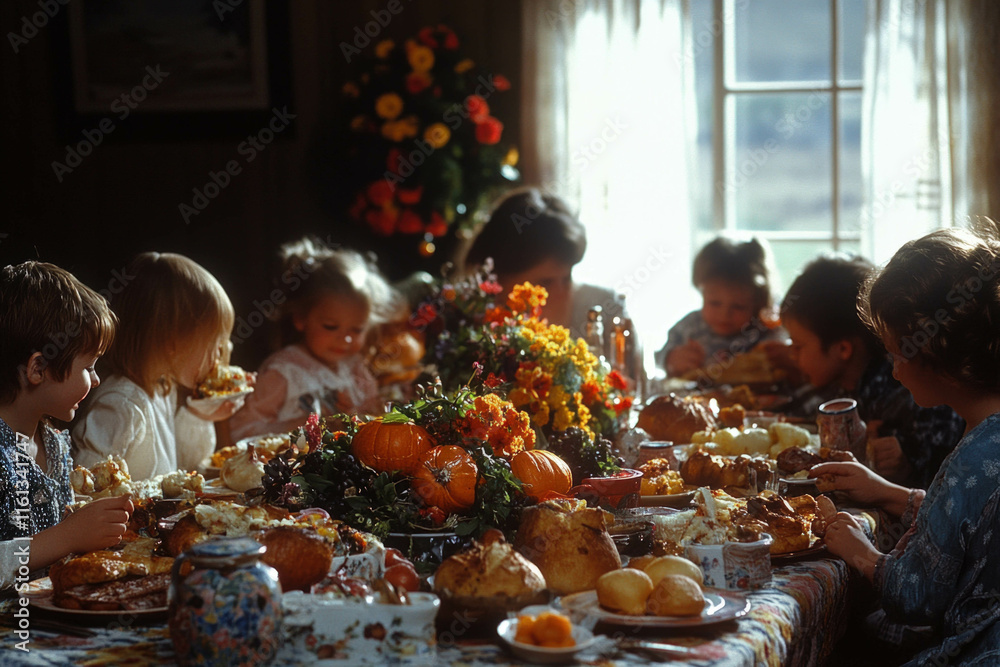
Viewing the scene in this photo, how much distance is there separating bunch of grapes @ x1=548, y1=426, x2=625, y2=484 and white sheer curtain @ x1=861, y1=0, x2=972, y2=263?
11.3 ft

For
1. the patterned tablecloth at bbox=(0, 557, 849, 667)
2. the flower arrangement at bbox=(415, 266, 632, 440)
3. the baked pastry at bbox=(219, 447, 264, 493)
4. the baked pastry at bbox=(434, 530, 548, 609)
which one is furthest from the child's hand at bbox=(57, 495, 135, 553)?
the flower arrangement at bbox=(415, 266, 632, 440)

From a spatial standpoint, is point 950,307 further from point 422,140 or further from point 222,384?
point 422,140

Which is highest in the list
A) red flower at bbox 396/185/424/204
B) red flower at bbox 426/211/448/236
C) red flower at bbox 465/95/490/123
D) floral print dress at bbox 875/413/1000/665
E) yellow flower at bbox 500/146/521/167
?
red flower at bbox 465/95/490/123

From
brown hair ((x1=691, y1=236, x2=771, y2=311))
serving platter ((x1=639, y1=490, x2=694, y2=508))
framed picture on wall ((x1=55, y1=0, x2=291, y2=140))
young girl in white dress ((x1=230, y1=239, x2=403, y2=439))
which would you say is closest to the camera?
serving platter ((x1=639, y1=490, x2=694, y2=508))

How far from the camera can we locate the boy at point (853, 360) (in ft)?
8.87

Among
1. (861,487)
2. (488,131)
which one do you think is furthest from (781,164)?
(861,487)

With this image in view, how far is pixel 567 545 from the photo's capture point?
1.44 m

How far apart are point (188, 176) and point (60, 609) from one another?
4.60 metres

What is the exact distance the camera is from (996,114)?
4.90m

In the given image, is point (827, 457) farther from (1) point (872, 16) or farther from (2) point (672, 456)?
(1) point (872, 16)

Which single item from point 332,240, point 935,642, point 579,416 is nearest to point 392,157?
point 332,240

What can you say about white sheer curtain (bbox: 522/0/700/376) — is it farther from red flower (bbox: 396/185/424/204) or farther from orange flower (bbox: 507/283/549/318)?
orange flower (bbox: 507/283/549/318)

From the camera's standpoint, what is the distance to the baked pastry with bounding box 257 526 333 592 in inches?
53.8

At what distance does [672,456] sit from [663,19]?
3601 mm
